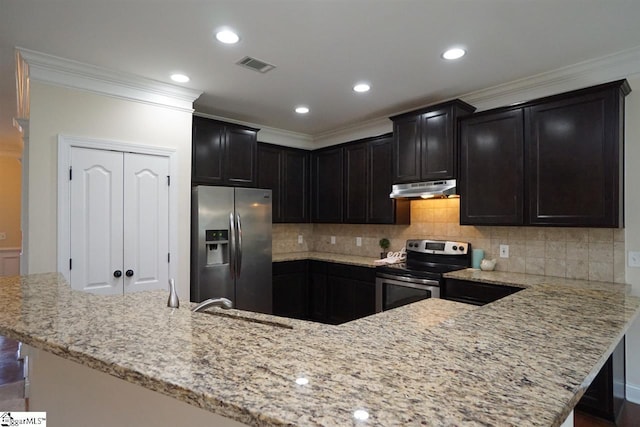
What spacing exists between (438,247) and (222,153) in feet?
8.44

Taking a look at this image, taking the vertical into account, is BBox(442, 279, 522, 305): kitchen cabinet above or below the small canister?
below

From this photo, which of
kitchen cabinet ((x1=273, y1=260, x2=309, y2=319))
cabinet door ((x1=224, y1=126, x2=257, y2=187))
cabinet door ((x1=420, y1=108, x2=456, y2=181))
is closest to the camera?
cabinet door ((x1=420, y1=108, x2=456, y2=181))

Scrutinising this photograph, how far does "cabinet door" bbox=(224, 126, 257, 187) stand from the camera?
3812 millimetres

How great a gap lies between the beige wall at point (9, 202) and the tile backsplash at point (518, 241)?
522 centimetres

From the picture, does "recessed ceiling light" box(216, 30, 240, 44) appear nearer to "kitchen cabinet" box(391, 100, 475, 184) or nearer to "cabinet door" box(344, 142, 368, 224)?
"kitchen cabinet" box(391, 100, 475, 184)

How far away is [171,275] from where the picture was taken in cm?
326

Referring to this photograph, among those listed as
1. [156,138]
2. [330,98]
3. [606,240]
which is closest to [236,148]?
[156,138]

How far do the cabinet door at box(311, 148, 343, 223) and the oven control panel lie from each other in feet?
3.50

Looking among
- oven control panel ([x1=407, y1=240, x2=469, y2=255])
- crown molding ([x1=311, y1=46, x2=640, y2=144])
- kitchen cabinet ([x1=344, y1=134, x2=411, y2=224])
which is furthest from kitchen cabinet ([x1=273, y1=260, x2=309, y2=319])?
crown molding ([x1=311, y1=46, x2=640, y2=144])

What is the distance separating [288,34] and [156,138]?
168 centimetres

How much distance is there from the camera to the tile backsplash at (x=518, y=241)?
2.69 meters

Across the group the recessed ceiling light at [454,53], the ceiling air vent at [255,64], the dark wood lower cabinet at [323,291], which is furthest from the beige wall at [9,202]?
the recessed ceiling light at [454,53]

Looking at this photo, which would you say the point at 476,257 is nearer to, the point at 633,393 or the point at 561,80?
the point at 633,393

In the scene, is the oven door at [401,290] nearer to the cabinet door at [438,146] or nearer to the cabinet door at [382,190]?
the cabinet door at [382,190]
